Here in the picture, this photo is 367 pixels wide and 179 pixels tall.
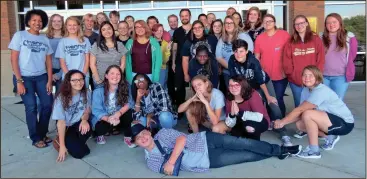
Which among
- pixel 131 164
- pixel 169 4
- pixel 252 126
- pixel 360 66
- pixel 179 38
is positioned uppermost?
pixel 169 4

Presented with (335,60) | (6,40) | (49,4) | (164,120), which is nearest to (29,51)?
(164,120)

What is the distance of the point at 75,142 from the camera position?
399 centimetres

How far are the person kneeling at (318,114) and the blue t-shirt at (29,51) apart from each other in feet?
10.1

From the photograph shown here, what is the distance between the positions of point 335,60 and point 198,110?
2.05 metres

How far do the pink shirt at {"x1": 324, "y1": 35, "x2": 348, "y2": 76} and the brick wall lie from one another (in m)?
8.48

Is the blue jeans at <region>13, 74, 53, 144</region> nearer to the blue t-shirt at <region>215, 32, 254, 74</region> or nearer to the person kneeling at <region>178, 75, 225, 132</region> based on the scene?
the person kneeling at <region>178, 75, 225, 132</region>

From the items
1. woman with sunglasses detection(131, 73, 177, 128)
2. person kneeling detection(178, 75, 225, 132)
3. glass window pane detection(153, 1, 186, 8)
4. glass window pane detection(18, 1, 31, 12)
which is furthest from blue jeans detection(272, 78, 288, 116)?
glass window pane detection(18, 1, 31, 12)

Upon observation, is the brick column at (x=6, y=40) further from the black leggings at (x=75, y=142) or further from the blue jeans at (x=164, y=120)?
the blue jeans at (x=164, y=120)

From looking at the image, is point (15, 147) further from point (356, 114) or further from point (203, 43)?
point (356, 114)

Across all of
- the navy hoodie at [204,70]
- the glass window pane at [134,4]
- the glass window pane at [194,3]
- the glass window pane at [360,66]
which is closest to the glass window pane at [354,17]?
the glass window pane at [360,66]

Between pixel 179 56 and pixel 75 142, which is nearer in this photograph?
pixel 75 142

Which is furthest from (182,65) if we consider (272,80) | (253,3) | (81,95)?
(253,3)

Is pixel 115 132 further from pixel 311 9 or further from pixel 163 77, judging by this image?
pixel 311 9

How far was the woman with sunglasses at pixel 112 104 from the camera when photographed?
4285mm
